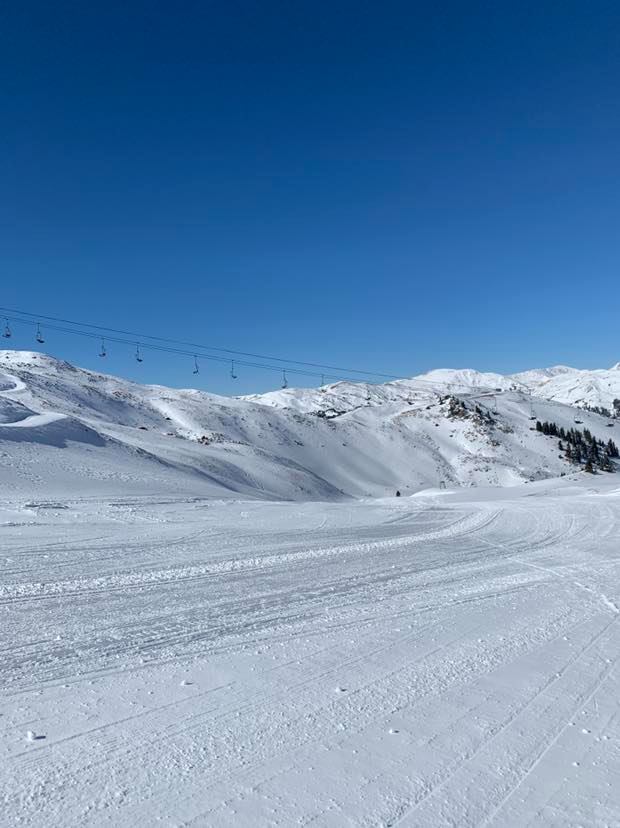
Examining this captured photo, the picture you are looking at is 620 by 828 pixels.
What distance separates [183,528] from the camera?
42.5ft

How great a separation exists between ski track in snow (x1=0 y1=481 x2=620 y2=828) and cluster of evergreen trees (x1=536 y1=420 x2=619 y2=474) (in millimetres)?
71022

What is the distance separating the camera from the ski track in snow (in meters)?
3.06

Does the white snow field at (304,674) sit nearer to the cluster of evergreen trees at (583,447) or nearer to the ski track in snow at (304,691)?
Answer: the ski track in snow at (304,691)

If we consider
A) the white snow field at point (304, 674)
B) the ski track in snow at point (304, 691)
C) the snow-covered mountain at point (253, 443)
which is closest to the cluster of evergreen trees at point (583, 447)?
the snow-covered mountain at point (253, 443)

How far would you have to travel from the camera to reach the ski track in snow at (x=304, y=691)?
3.06 metres

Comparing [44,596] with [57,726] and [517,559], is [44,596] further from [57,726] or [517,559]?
[517,559]

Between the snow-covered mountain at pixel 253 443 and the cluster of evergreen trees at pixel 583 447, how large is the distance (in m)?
1.99

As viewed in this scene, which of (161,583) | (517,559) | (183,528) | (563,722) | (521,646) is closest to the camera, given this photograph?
(563,722)

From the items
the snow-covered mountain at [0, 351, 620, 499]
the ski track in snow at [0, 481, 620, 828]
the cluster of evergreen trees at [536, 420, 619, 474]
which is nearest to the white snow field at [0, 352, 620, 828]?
the ski track in snow at [0, 481, 620, 828]

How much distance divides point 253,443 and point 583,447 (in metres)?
50.2

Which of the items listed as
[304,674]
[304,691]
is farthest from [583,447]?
[304,691]

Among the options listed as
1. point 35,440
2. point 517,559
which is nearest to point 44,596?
point 517,559

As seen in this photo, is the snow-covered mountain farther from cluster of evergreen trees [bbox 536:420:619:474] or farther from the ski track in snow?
the ski track in snow

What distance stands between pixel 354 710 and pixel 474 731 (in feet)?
2.99
